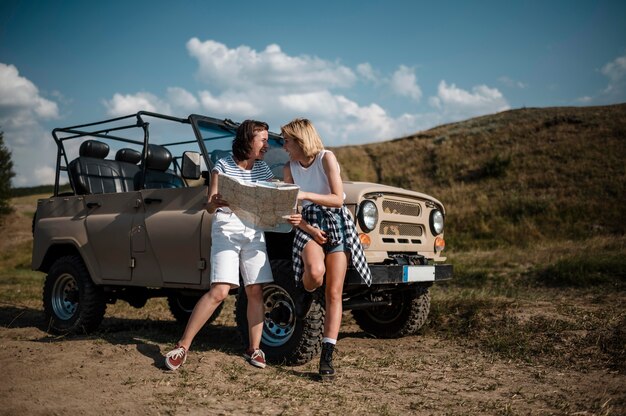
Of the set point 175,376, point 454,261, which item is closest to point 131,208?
point 175,376

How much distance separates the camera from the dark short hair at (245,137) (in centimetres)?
437

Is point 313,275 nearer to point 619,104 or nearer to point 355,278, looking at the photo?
point 355,278

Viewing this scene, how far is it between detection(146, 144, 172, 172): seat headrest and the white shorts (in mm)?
2087

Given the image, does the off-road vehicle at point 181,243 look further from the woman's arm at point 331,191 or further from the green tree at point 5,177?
the green tree at point 5,177

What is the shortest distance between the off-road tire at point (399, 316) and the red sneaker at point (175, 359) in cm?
256

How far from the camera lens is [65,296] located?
657 centimetres

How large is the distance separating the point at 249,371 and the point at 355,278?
43.3 inches

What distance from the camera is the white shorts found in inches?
168

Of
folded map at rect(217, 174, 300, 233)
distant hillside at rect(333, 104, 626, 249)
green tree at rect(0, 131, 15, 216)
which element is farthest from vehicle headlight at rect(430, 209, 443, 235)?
green tree at rect(0, 131, 15, 216)

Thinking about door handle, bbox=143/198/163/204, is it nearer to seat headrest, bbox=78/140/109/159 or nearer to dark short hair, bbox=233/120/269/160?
dark short hair, bbox=233/120/269/160

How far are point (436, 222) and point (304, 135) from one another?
84.3 inches

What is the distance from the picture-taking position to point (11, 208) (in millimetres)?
39750

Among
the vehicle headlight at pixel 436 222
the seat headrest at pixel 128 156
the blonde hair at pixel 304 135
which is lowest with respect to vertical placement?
the vehicle headlight at pixel 436 222

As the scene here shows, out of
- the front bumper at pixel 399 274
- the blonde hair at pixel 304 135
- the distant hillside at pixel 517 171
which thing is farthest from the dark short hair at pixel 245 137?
the distant hillside at pixel 517 171
